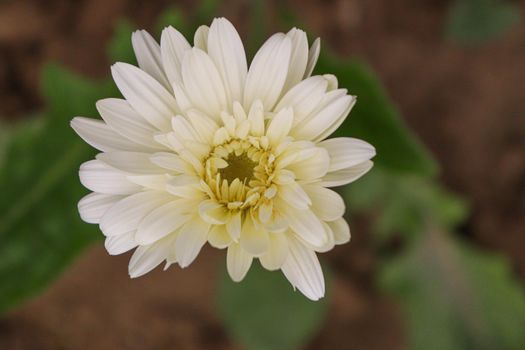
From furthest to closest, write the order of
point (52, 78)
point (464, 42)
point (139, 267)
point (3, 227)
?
point (464, 42) < point (52, 78) < point (3, 227) < point (139, 267)

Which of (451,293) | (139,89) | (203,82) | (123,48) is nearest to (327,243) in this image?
(203,82)

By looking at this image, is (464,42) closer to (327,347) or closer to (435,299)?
(435,299)

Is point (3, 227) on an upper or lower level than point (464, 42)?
upper

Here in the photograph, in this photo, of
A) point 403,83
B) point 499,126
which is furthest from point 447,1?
point 499,126

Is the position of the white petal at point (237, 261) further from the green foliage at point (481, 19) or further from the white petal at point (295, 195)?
the green foliage at point (481, 19)

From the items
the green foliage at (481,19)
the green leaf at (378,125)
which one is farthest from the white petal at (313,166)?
the green foliage at (481,19)

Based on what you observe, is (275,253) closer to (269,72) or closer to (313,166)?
(313,166)
